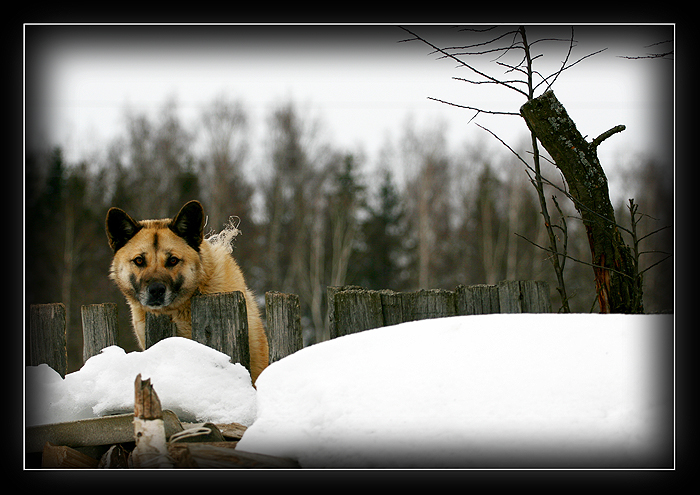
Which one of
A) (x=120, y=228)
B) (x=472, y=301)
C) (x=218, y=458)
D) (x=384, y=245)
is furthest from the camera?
(x=384, y=245)

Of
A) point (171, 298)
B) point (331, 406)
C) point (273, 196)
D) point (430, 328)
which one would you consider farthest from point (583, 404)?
point (273, 196)

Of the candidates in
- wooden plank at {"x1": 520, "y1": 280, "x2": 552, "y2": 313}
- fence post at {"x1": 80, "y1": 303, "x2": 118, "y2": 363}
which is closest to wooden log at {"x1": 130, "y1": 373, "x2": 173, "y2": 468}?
fence post at {"x1": 80, "y1": 303, "x2": 118, "y2": 363}

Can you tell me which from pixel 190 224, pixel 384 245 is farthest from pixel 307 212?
pixel 190 224

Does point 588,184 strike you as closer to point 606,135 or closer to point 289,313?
point 606,135

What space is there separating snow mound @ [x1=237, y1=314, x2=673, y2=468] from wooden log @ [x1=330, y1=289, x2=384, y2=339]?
0.46m

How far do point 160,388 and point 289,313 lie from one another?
91 centimetres

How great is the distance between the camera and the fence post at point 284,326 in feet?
11.0

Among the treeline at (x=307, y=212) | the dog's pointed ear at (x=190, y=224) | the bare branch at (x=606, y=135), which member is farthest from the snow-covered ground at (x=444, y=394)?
the treeline at (x=307, y=212)

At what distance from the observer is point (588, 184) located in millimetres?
3633

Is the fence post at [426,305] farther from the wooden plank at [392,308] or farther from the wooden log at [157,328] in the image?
the wooden log at [157,328]

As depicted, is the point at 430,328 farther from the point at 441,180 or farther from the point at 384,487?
the point at 441,180

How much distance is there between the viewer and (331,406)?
267cm

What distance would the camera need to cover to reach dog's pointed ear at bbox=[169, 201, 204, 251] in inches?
150

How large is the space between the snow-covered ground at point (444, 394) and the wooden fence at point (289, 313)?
0.24 m
